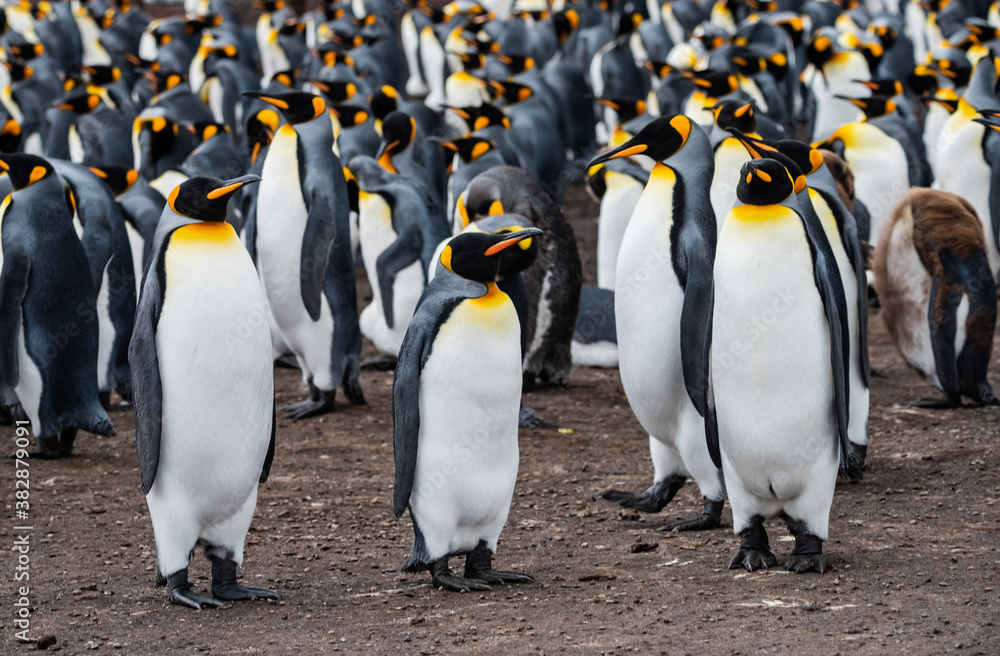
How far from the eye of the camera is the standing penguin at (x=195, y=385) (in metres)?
3.57

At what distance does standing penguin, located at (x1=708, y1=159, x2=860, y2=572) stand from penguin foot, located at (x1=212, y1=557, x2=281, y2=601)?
1384mm

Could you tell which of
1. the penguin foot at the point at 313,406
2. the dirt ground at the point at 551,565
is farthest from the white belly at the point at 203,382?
the penguin foot at the point at 313,406

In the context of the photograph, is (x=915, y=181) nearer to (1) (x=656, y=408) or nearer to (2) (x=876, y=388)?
(2) (x=876, y=388)

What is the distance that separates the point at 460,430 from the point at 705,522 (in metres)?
1.20

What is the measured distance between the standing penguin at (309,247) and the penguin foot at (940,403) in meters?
2.82

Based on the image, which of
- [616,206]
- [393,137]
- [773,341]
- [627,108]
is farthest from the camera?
[627,108]

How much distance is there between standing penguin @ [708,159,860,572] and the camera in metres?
3.71

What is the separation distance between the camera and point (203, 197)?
3576mm

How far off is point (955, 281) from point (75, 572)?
4.10 meters

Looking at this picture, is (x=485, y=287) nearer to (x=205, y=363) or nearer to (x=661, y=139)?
(x=205, y=363)

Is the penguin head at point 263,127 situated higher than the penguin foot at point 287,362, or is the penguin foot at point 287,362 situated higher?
the penguin head at point 263,127

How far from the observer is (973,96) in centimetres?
931

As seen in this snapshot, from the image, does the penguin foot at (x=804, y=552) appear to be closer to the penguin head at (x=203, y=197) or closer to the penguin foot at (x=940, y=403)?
the penguin head at (x=203, y=197)

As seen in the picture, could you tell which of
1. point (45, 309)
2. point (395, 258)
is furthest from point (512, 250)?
point (395, 258)
